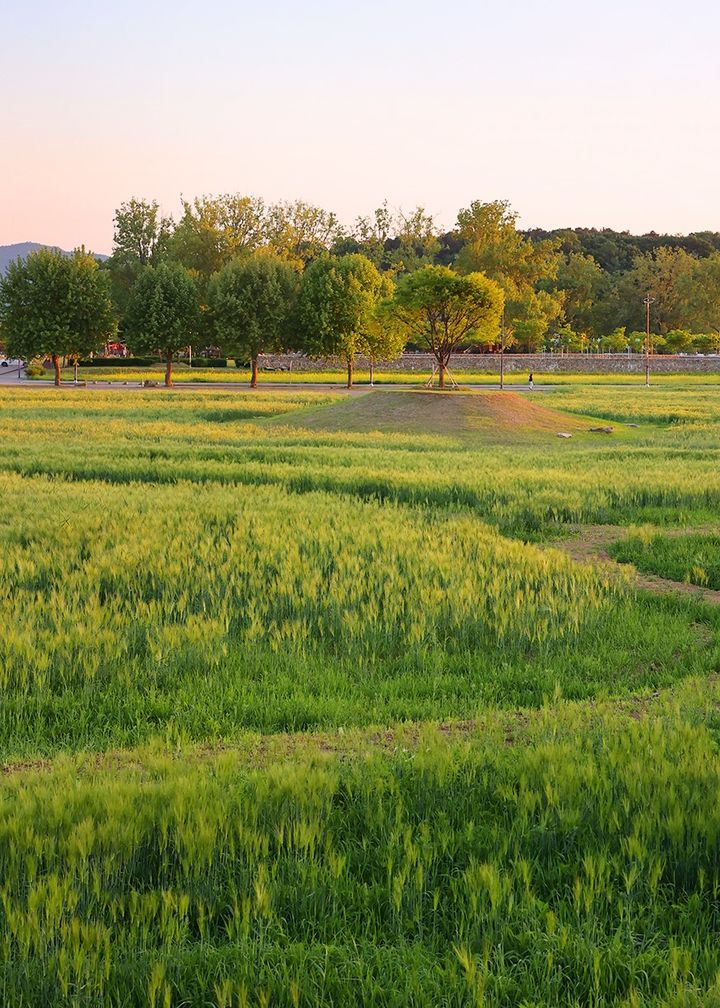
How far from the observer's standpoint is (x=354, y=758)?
19.7 feet

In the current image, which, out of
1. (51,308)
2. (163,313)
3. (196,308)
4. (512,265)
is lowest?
(163,313)

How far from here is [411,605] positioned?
9750mm

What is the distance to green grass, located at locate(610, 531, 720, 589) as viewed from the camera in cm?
1205

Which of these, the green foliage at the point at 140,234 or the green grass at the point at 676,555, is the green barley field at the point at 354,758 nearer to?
the green grass at the point at 676,555

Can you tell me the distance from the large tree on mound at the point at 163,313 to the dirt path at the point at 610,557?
5730 centimetres

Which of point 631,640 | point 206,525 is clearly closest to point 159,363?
point 206,525

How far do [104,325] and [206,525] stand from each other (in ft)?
192

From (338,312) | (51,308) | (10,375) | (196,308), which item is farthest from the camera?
(10,375)

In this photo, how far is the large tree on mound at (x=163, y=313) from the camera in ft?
229

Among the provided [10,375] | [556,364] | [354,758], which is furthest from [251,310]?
[354,758]

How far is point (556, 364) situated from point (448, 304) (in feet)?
182

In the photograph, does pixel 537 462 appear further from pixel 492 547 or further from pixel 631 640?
pixel 631 640

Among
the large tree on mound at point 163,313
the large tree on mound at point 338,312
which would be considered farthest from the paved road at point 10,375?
the large tree on mound at point 338,312

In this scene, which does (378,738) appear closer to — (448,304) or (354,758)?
A: (354,758)
